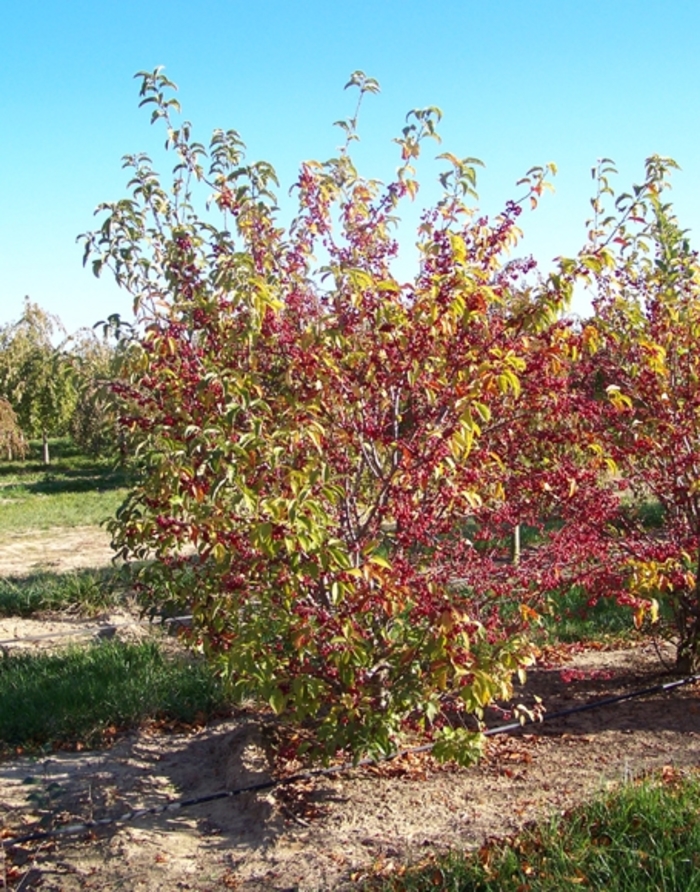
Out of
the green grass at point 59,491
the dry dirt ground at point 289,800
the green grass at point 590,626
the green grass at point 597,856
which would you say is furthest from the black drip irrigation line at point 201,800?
the green grass at point 59,491

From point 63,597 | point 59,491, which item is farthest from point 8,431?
point 63,597

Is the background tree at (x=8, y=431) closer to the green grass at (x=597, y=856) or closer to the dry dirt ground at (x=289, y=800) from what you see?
the dry dirt ground at (x=289, y=800)

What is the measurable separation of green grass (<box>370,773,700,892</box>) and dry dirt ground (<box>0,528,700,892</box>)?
0.80 feet

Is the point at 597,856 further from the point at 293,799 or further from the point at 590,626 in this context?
the point at 590,626

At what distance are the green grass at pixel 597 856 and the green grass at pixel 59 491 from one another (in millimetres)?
9848

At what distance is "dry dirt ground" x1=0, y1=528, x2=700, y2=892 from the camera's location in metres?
3.26

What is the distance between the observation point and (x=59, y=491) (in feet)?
73.4

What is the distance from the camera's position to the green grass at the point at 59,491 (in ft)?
53.1

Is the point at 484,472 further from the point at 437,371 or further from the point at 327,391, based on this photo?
the point at 327,391

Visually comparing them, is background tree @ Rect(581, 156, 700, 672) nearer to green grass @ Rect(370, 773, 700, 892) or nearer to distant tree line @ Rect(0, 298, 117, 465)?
green grass @ Rect(370, 773, 700, 892)

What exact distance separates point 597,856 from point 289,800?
4.59ft

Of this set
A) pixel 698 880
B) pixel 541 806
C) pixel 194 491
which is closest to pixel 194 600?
pixel 194 491

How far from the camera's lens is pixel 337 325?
3416 mm

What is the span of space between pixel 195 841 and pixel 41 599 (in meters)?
4.83
